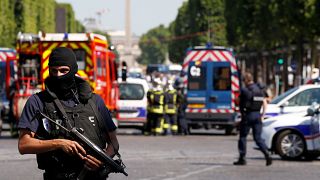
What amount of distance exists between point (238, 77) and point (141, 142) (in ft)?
21.1

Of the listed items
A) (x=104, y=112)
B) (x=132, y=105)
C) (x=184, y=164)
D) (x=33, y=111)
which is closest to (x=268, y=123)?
(x=184, y=164)

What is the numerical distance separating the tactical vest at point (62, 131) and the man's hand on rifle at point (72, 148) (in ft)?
0.35

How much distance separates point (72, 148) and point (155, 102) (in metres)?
24.7

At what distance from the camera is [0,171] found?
17.5m

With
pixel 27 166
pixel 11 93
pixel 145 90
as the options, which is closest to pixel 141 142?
pixel 11 93

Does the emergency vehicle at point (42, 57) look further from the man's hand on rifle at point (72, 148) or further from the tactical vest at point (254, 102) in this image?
the man's hand on rifle at point (72, 148)

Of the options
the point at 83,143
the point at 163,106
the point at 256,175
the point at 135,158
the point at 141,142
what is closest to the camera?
the point at 83,143

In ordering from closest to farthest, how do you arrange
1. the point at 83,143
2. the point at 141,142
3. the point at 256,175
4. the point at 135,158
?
the point at 83,143, the point at 256,175, the point at 135,158, the point at 141,142

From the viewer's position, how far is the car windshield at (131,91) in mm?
33125

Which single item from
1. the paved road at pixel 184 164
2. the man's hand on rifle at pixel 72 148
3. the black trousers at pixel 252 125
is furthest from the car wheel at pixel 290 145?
the man's hand on rifle at pixel 72 148

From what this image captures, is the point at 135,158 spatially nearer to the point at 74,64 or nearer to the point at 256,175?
the point at 256,175

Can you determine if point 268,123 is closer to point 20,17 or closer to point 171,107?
point 171,107

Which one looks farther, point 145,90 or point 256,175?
point 145,90

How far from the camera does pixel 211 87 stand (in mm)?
33188
